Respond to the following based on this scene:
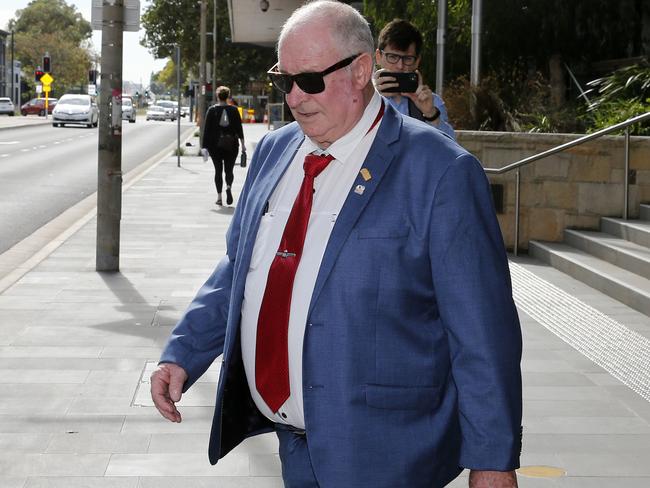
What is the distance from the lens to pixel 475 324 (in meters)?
2.57

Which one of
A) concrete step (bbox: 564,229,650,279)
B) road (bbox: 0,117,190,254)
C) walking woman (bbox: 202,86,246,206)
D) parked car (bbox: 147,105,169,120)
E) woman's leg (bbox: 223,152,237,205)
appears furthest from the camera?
parked car (bbox: 147,105,169,120)

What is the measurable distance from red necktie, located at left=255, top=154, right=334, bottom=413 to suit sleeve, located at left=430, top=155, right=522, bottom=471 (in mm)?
319

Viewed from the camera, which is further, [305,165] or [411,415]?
[305,165]

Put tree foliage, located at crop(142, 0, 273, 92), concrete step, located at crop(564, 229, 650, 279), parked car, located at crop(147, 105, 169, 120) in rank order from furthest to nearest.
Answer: parked car, located at crop(147, 105, 169, 120)
tree foliage, located at crop(142, 0, 273, 92)
concrete step, located at crop(564, 229, 650, 279)

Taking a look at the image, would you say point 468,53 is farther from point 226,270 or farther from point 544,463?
point 226,270

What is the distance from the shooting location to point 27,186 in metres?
22.2

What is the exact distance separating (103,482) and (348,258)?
96.9 inches

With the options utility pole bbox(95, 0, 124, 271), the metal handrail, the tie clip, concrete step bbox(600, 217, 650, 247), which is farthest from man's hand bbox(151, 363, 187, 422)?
the metal handrail

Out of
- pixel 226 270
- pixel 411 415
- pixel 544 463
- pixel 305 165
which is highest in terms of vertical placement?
pixel 305 165

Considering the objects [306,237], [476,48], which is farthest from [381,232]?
[476,48]

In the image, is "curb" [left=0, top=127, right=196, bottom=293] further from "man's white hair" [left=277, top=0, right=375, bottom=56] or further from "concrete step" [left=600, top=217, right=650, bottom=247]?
"man's white hair" [left=277, top=0, right=375, bottom=56]

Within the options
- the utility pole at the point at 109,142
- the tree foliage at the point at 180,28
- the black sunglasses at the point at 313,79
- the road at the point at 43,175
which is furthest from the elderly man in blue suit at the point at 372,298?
the tree foliage at the point at 180,28

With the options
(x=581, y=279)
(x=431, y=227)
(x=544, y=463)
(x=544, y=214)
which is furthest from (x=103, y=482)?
(x=544, y=214)

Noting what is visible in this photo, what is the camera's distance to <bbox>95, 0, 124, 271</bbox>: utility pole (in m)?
10.6
